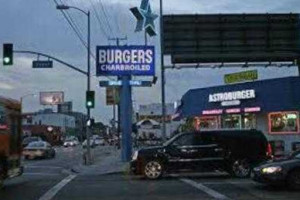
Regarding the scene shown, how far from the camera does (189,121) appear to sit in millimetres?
64125

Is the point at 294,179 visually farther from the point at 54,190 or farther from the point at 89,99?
the point at 89,99

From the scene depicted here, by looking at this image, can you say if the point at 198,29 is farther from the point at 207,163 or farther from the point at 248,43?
the point at 207,163

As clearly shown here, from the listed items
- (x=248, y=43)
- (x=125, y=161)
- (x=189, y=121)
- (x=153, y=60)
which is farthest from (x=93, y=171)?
(x=189, y=121)

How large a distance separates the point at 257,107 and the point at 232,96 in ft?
9.88

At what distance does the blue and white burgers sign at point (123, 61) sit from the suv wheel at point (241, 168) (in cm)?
1641

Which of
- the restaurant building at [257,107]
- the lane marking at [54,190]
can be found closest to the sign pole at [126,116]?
the restaurant building at [257,107]

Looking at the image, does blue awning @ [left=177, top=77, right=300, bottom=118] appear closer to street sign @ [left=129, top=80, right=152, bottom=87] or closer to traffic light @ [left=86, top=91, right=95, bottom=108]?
street sign @ [left=129, top=80, right=152, bottom=87]

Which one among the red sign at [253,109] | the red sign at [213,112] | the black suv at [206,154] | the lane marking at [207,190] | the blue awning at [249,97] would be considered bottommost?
the lane marking at [207,190]

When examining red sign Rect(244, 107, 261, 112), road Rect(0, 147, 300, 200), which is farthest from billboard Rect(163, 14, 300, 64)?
road Rect(0, 147, 300, 200)

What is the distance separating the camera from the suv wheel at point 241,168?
2694 cm

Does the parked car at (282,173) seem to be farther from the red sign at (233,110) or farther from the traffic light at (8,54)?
the red sign at (233,110)

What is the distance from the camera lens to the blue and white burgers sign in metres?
42.3

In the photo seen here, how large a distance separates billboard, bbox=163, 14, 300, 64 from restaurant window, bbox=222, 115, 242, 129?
463 cm

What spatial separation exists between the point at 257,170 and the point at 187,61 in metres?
31.2
